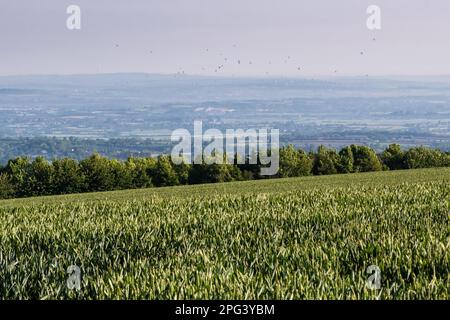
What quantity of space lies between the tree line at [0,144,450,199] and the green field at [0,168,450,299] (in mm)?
42792

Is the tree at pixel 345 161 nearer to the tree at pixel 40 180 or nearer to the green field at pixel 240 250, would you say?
the tree at pixel 40 180

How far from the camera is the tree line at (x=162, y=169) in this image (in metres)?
58.9

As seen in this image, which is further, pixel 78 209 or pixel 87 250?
pixel 78 209

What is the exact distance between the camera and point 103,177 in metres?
59.4

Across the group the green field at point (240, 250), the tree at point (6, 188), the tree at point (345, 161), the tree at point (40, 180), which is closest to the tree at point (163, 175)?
the tree at point (40, 180)

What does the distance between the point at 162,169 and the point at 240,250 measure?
53252 mm

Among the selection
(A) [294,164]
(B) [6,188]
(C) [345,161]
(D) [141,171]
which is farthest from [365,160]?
(B) [6,188]

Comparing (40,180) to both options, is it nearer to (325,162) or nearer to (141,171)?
(141,171)

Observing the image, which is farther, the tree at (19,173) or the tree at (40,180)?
the tree at (19,173)

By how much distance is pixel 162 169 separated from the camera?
206 feet

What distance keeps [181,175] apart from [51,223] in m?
48.4

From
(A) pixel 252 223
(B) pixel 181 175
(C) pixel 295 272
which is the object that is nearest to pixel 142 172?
(B) pixel 181 175

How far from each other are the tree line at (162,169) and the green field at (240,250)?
1685 inches
